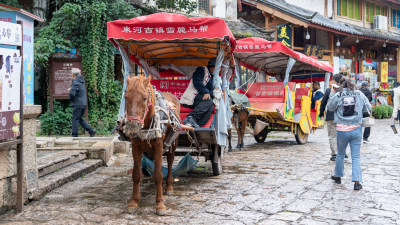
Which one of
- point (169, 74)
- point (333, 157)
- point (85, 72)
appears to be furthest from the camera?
point (85, 72)

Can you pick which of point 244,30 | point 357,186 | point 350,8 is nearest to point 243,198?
point 357,186

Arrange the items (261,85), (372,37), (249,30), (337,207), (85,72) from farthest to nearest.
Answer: (372,37)
(249,30)
(85,72)
(261,85)
(337,207)

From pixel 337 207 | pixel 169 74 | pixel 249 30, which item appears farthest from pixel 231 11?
pixel 337 207

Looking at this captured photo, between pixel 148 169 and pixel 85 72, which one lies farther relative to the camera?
pixel 85 72

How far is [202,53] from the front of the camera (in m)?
8.18

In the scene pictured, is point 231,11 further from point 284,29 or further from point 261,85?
point 261,85

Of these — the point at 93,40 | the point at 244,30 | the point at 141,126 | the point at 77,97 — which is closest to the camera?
the point at 141,126

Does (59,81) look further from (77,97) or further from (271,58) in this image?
(271,58)

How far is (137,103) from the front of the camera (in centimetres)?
510

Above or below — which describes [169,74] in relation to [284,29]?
below

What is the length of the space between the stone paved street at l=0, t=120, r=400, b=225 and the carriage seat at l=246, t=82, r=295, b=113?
277 centimetres

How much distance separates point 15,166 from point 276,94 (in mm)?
8280

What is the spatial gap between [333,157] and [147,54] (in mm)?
4826

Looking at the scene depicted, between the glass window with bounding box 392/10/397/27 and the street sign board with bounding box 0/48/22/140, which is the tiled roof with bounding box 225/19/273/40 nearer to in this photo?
the street sign board with bounding box 0/48/22/140
